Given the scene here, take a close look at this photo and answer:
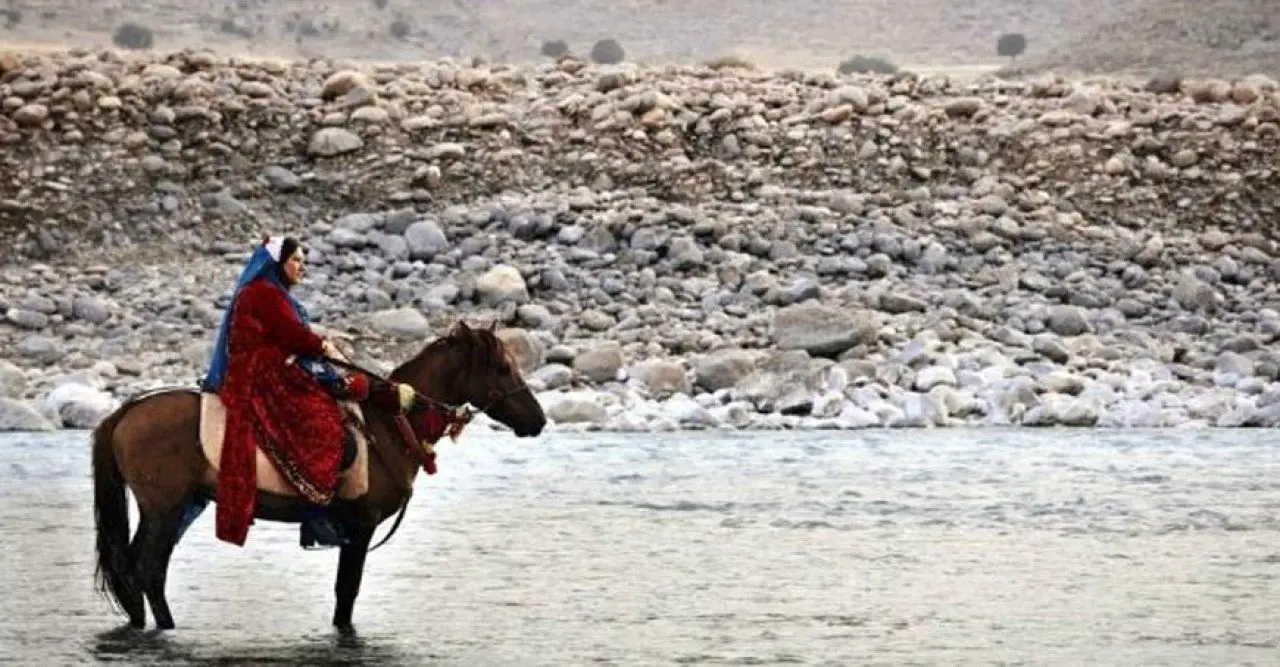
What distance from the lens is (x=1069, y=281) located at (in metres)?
24.3

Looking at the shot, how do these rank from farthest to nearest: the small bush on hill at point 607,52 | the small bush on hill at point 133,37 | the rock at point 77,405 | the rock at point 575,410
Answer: the small bush on hill at point 607,52 < the small bush on hill at point 133,37 < the rock at point 575,410 < the rock at point 77,405

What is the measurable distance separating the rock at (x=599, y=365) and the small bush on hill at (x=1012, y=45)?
40.7 metres

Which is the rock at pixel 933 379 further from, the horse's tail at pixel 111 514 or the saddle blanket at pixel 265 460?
the horse's tail at pixel 111 514

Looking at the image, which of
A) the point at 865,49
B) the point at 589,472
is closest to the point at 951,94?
the point at 589,472

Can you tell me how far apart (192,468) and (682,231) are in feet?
50.4

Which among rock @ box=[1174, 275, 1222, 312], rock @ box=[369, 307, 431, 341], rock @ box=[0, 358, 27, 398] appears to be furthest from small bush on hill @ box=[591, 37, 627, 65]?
rock @ box=[0, 358, 27, 398]

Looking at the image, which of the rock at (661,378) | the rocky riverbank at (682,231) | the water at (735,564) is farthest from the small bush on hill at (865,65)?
the water at (735,564)

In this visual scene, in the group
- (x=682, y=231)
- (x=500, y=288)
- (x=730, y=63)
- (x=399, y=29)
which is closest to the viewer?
(x=500, y=288)

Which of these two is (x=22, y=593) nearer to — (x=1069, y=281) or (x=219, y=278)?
(x=219, y=278)

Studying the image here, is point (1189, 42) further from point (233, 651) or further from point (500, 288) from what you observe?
point (233, 651)

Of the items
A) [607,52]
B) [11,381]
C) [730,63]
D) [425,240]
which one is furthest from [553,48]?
[11,381]

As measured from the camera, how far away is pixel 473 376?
9.91 meters

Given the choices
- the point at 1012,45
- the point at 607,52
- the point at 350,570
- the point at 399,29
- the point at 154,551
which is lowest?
the point at 399,29

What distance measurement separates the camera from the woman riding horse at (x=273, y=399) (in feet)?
31.1
